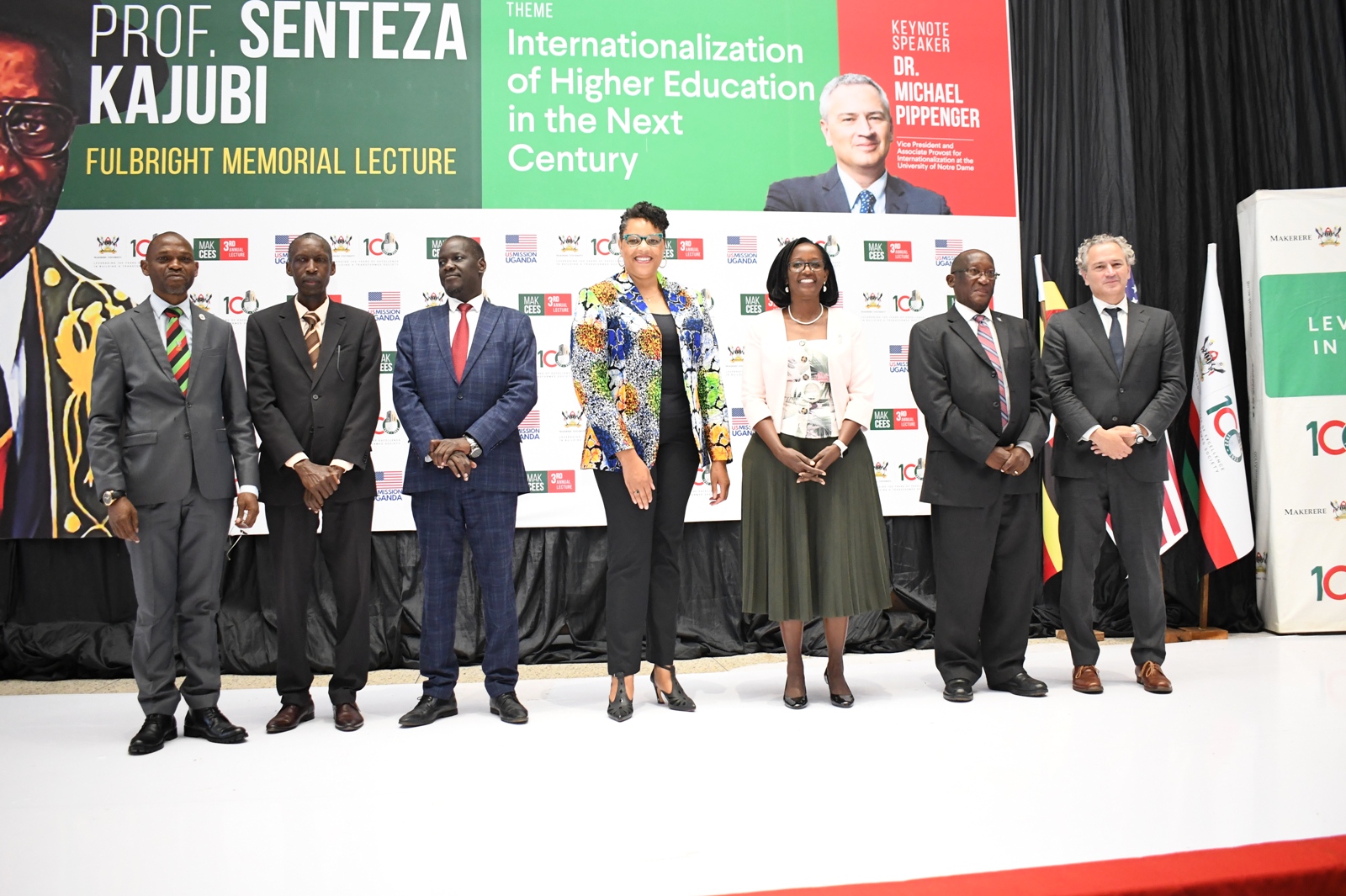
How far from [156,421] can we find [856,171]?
11.4 feet

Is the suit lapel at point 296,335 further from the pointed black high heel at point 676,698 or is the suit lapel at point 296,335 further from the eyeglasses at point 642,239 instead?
the pointed black high heel at point 676,698

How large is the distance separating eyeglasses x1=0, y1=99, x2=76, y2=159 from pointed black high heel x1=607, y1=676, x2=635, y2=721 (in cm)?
382

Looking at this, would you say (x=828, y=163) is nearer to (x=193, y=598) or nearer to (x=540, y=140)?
(x=540, y=140)

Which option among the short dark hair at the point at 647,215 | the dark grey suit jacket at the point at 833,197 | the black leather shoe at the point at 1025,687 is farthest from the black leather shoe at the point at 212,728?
the dark grey suit jacket at the point at 833,197

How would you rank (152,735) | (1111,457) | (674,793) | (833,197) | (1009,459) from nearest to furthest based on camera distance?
(674,793), (152,735), (1009,459), (1111,457), (833,197)

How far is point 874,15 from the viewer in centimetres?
478

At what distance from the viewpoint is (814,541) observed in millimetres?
3275

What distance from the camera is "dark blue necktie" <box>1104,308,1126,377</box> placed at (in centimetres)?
344

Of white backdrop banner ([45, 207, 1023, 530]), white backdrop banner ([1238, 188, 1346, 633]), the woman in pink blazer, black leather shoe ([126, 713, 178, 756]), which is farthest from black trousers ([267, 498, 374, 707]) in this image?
white backdrop banner ([1238, 188, 1346, 633])

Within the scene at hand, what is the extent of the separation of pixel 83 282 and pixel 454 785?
341 centimetres

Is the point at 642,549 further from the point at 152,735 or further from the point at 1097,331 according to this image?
the point at 1097,331

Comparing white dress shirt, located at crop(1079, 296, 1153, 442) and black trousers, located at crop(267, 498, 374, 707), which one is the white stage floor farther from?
white dress shirt, located at crop(1079, 296, 1153, 442)

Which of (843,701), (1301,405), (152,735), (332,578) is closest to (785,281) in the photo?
(843,701)

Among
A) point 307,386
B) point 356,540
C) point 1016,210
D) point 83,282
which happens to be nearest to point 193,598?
point 356,540
